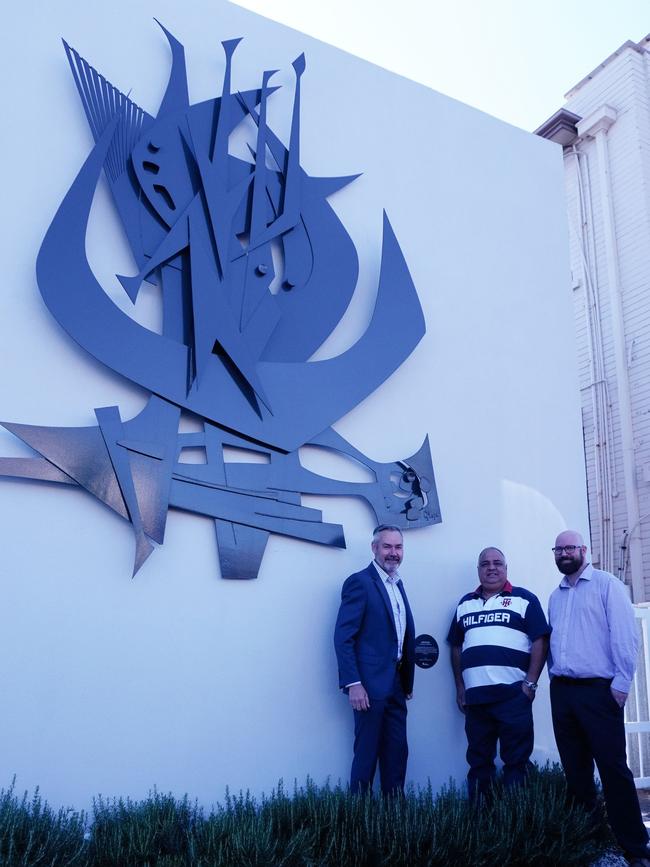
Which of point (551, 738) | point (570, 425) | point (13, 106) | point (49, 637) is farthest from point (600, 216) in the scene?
point (49, 637)

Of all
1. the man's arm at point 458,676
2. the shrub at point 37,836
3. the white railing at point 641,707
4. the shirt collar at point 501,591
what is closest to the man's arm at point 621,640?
the shirt collar at point 501,591

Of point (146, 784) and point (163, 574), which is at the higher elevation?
point (163, 574)

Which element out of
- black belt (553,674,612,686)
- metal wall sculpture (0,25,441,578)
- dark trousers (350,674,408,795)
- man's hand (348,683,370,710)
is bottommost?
dark trousers (350,674,408,795)

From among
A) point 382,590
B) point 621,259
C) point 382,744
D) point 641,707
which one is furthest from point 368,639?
point 621,259

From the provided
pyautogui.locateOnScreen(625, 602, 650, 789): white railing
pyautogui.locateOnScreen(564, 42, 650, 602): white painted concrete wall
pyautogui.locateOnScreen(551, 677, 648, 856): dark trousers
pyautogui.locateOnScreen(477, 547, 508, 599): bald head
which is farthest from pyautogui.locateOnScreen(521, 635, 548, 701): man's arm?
pyautogui.locateOnScreen(564, 42, 650, 602): white painted concrete wall

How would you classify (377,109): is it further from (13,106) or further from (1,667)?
(1,667)

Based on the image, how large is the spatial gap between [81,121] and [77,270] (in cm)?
79

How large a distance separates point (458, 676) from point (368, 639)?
69 centimetres

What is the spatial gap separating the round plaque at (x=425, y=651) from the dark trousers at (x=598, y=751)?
2.02 feet

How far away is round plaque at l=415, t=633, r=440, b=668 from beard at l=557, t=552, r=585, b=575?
2.52ft

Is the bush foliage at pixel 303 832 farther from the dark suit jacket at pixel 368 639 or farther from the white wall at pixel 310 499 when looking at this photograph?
the dark suit jacket at pixel 368 639

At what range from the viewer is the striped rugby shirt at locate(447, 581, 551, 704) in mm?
3803

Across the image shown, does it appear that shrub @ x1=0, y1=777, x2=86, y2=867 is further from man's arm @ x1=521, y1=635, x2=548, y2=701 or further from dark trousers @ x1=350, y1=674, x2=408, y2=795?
man's arm @ x1=521, y1=635, x2=548, y2=701

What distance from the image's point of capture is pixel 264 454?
3.84 meters
